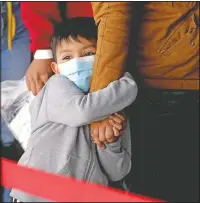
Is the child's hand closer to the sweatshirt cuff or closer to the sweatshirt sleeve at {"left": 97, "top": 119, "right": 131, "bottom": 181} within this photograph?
the sweatshirt sleeve at {"left": 97, "top": 119, "right": 131, "bottom": 181}

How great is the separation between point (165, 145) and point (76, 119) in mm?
353

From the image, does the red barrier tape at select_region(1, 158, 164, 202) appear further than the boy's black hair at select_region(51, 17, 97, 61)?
No

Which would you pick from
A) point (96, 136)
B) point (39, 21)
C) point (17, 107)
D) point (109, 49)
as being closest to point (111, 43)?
point (109, 49)

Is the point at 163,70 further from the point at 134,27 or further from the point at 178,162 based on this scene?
the point at 178,162

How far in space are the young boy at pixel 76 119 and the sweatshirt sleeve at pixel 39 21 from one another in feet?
0.37

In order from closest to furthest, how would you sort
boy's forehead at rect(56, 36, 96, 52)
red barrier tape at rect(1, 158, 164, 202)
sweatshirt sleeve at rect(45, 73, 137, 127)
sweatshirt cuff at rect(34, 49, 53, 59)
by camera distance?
red barrier tape at rect(1, 158, 164, 202) < sweatshirt sleeve at rect(45, 73, 137, 127) < boy's forehead at rect(56, 36, 96, 52) < sweatshirt cuff at rect(34, 49, 53, 59)

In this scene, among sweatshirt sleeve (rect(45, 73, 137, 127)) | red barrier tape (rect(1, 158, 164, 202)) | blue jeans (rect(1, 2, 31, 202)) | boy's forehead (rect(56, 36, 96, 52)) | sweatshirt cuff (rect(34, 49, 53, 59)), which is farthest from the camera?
blue jeans (rect(1, 2, 31, 202))

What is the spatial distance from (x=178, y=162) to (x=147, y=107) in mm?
195

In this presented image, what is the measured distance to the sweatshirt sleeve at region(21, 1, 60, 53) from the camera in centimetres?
121

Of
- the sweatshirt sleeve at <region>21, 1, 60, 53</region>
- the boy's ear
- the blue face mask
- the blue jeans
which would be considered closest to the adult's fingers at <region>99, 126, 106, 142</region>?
the blue face mask

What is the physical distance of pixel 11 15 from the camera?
149 centimetres

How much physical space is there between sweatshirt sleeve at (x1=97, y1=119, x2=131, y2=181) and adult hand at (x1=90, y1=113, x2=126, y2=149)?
0.11ft

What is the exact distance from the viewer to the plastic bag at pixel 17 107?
1234 millimetres

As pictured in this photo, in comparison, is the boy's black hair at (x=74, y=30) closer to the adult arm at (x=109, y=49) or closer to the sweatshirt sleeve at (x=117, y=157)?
the adult arm at (x=109, y=49)
